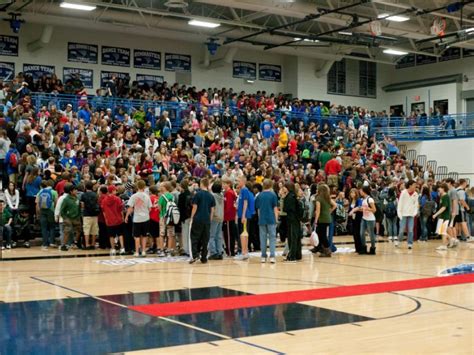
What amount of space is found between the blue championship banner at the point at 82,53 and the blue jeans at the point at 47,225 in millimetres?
14447

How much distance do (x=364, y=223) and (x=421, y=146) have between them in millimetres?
18285

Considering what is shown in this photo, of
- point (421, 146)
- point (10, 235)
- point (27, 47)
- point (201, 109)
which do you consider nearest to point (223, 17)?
point (201, 109)

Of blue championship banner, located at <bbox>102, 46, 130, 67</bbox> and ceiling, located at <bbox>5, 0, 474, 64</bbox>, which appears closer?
ceiling, located at <bbox>5, 0, 474, 64</bbox>

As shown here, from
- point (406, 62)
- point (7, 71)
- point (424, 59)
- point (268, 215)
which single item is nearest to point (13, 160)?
point (268, 215)

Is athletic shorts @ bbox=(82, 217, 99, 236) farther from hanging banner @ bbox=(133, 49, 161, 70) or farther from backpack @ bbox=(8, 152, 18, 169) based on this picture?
hanging banner @ bbox=(133, 49, 161, 70)

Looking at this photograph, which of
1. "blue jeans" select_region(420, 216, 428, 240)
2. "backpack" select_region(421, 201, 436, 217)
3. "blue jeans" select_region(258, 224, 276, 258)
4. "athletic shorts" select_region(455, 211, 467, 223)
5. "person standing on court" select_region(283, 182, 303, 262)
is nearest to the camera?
"blue jeans" select_region(258, 224, 276, 258)

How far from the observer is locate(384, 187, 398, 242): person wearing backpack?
18516 mm

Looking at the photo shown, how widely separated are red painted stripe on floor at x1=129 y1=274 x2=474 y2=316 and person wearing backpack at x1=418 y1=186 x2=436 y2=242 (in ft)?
25.9

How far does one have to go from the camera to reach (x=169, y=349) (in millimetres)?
6043

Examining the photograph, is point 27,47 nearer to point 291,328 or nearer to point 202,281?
point 202,281

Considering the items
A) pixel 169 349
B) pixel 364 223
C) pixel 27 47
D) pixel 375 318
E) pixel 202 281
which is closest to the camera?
pixel 169 349

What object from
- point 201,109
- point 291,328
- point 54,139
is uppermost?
point 201,109

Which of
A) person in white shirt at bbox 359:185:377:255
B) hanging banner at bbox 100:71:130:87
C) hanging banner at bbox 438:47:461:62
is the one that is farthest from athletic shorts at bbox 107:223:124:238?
hanging banner at bbox 438:47:461:62

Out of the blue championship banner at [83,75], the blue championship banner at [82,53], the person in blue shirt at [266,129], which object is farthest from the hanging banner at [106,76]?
the person in blue shirt at [266,129]
